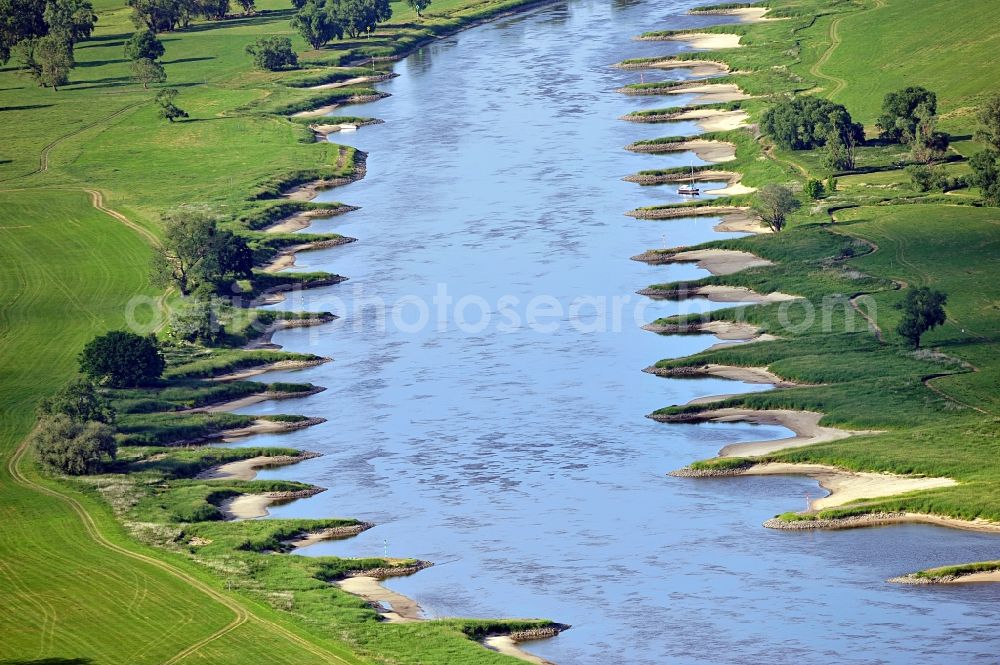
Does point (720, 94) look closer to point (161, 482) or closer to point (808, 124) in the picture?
point (808, 124)

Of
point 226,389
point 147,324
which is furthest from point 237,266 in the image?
point 226,389

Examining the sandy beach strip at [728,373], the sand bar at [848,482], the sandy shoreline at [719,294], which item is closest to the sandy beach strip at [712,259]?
the sandy shoreline at [719,294]

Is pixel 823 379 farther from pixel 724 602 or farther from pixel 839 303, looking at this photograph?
pixel 724 602

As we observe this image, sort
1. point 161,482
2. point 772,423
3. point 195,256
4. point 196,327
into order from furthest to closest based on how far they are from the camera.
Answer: point 195,256
point 196,327
point 772,423
point 161,482

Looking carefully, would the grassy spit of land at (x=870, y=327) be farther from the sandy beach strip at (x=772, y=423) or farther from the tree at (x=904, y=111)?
the tree at (x=904, y=111)

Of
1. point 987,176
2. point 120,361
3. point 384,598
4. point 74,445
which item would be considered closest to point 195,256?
point 120,361
